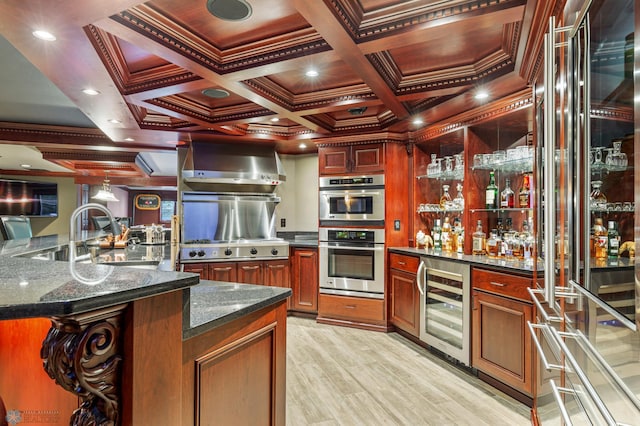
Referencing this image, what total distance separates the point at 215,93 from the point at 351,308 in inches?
106

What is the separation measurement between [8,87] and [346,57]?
3.17 metres

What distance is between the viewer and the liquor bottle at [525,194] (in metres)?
2.76

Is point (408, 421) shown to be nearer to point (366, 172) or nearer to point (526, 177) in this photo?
point (526, 177)

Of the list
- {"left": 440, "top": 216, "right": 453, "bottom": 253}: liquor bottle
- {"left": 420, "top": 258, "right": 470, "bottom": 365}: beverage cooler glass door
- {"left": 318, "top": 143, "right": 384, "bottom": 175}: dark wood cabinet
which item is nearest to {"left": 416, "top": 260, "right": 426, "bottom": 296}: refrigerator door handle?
{"left": 420, "top": 258, "right": 470, "bottom": 365}: beverage cooler glass door

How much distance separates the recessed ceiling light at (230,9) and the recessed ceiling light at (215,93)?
115 cm

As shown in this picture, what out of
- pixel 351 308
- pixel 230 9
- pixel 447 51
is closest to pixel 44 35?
pixel 230 9

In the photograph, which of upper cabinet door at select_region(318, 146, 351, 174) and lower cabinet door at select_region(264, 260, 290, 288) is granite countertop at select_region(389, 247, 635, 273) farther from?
lower cabinet door at select_region(264, 260, 290, 288)

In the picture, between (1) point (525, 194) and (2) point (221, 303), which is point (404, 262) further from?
(2) point (221, 303)

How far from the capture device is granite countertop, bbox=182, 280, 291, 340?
1.03 m

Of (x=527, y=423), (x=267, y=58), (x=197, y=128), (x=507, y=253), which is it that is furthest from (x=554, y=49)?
(x=197, y=128)

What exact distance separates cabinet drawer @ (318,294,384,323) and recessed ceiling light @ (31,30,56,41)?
329 centimetres

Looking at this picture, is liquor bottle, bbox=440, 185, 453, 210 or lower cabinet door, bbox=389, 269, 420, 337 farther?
liquor bottle, bbox=440, 185, 453, 210

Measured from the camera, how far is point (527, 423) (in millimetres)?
2012

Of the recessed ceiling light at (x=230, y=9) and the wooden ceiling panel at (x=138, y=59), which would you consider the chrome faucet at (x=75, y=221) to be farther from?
the recessed ceiling light at (x=230, y=9)
